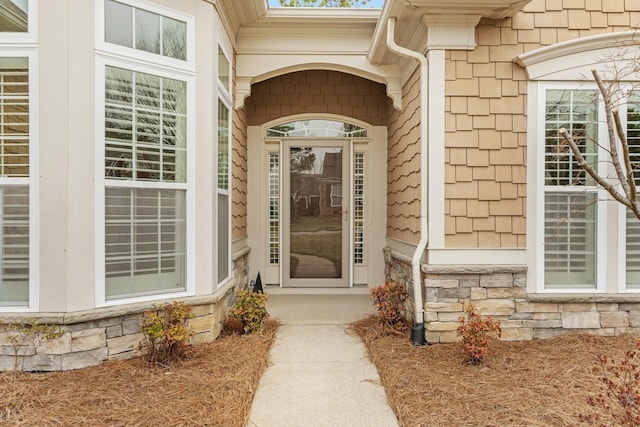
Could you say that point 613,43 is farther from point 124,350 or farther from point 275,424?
point 124,350

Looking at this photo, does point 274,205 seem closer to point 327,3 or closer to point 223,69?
point 223,69

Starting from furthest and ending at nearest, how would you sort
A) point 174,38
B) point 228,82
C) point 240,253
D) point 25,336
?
point 240,253 < point 228,82 < point 174,38 < point 25,336

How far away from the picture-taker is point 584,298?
339 centimetres

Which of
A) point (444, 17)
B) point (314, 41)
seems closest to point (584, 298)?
point (444, 17)

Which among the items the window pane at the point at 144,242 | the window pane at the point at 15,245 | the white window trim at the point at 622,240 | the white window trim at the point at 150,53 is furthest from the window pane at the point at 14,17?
the white window trim at the point at 622,240

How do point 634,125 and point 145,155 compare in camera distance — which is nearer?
point 145,155

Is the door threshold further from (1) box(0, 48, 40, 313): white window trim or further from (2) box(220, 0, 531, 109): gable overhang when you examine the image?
(1) box(0, 48, 40, 313): white window trim

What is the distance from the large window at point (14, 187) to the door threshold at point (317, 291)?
2964 mm

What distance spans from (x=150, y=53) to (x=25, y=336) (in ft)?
6.99

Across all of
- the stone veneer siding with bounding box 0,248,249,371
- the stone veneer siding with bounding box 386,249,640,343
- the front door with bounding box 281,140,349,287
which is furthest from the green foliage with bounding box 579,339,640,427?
the front door with bounding box 281,140,349,287

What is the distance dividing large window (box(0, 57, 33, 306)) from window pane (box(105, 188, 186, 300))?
1.67 feet

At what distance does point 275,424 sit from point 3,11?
3160mm

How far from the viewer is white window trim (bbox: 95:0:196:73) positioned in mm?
2777

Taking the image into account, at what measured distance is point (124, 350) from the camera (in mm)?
2879
